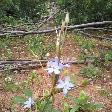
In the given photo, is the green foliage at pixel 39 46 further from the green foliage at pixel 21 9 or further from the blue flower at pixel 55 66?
the blue flower at pixel 55 66

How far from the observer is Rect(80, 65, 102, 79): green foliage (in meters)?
6.01

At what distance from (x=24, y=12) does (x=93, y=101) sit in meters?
6.40

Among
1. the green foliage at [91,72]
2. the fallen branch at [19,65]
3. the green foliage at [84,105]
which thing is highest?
the fallen branch at [19,65]

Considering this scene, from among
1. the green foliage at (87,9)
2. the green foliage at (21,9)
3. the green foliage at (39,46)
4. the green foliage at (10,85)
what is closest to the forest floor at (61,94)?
the green foliage at (10,85)

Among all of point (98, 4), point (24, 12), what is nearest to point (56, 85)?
point (98, 4)

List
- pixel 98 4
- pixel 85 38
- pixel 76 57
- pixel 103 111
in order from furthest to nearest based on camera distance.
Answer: pixel 98 4 → pixel 85 38 → pixel 76 57 → pixel 103 111

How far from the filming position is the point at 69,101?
5195mm

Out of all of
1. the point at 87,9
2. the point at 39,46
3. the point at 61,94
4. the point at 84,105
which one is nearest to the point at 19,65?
the point at 61,94

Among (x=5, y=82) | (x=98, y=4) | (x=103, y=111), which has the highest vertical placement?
(x=98, y=4)

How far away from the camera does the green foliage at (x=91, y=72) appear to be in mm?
6012

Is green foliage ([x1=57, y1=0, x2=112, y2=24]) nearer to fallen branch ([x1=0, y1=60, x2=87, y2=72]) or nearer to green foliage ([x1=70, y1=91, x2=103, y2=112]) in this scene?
fallen branch ([x1=0, y1=60, x2=87, y2=72])

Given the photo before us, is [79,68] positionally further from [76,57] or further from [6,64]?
[6,64]

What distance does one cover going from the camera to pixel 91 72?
6051mm

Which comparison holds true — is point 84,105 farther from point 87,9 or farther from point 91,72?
point 87,9
